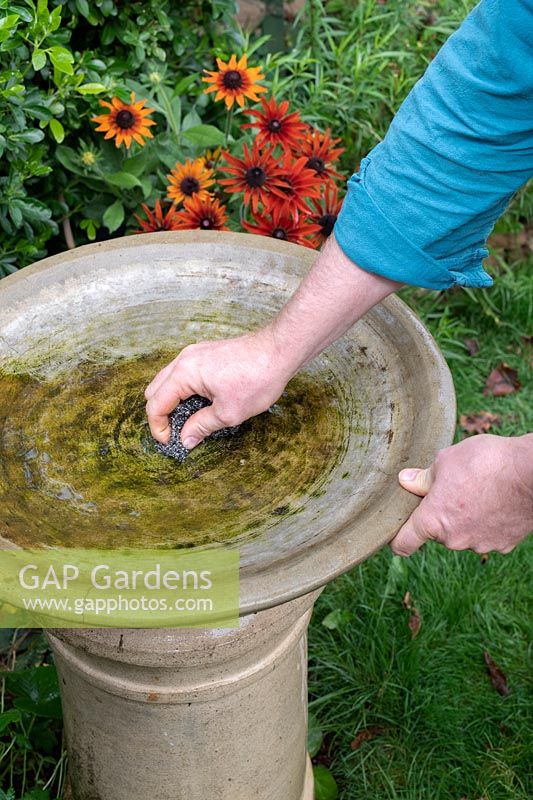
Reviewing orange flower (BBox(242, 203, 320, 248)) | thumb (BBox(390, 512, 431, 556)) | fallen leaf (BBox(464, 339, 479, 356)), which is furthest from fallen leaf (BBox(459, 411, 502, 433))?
thumb (BBox(390, 512, 431, 556))

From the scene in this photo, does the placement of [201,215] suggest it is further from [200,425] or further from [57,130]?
[200,425]

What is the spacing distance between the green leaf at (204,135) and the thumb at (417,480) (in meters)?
1.55

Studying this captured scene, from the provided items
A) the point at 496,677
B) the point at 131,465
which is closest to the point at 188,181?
the point at 131,465

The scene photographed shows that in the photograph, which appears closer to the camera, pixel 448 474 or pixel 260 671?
pixel 448 474

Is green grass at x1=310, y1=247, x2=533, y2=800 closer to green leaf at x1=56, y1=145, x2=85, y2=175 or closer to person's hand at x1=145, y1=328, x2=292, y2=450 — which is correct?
person's hand at x1=145, y1=328, x2=292, y2=450

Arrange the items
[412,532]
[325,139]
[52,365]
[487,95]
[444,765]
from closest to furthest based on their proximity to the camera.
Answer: [487,95] → [412,532] → [52,365] → [444,765] → [325,139]

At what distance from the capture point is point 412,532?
148cm

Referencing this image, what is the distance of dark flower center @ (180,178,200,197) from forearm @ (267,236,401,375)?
1.08 m

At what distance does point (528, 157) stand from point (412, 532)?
0.64 m

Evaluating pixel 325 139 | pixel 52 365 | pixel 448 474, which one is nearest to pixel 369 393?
pixel 448 474

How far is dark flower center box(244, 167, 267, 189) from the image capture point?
2439mm

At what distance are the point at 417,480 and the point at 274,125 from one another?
1440 millimetres

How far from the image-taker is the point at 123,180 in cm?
258

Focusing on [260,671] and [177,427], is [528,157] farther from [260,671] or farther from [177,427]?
[260,671]
